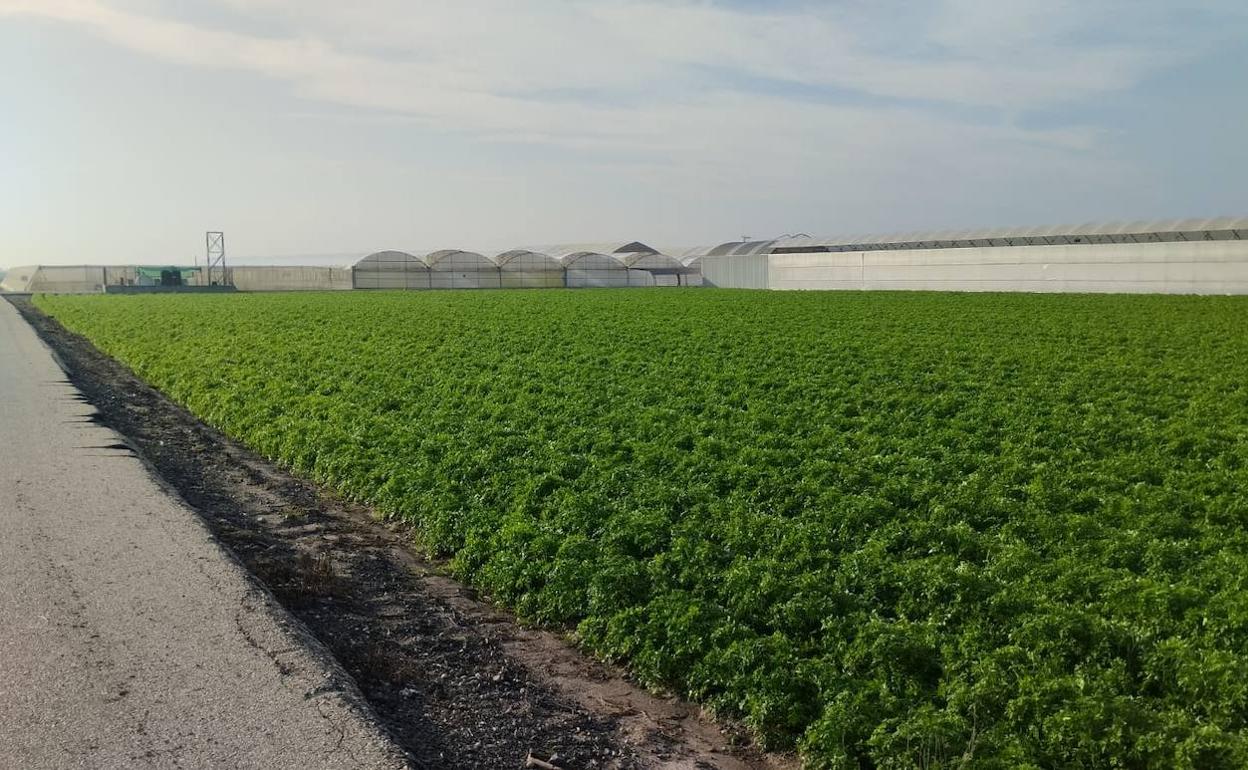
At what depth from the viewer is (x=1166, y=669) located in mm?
5930

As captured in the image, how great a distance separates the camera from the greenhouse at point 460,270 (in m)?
81.4

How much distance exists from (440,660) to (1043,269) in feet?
153

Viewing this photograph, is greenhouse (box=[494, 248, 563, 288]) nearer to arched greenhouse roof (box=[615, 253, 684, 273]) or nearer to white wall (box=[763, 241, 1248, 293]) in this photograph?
arched greenhouse roof (box=[615, 253, 684, 273])

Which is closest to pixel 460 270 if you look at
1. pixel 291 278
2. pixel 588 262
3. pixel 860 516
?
pixel 588 262

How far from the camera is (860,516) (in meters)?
8.89

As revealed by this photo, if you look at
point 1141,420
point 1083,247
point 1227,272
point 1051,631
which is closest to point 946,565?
point 1051,631

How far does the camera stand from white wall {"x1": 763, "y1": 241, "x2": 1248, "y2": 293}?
4084 centimetres

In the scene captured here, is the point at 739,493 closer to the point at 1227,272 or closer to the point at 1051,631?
the point at 1051,631

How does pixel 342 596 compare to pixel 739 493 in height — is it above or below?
below

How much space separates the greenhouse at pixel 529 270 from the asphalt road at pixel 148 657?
72.9 meters

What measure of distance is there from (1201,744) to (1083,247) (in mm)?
45340

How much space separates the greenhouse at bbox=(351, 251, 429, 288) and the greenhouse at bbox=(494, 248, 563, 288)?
644 cm

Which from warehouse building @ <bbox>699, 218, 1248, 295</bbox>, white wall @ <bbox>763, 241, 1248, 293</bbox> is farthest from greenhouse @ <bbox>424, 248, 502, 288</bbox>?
white wall @ <bbox>763, 241, 1248, 293</bbox>

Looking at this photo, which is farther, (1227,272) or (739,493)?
(1227,272)
